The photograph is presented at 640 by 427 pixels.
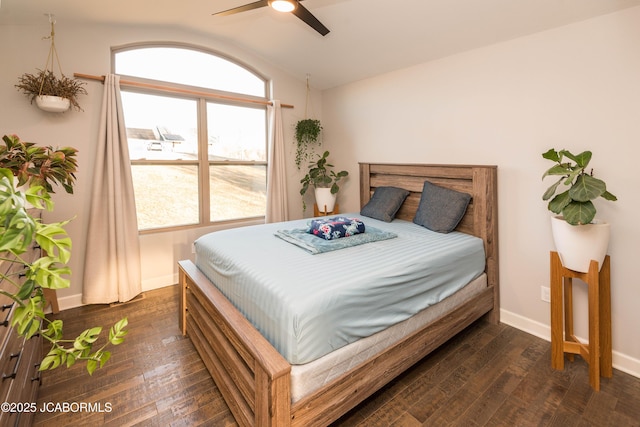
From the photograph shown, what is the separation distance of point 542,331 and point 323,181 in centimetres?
278

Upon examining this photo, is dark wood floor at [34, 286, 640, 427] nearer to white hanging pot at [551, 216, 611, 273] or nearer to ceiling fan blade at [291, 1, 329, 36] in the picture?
white hanging pot at [551, 216, 611, 273]

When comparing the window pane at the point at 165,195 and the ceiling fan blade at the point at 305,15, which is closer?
the ceiling fan blade at the point at 305,15

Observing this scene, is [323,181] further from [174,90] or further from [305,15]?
[305,15]

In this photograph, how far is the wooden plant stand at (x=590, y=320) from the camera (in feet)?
6.23

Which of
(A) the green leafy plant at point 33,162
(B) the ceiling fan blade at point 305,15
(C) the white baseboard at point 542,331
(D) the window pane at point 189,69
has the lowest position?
(C) the white baseboard at point 542,331

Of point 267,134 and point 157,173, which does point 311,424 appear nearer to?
point 157,173

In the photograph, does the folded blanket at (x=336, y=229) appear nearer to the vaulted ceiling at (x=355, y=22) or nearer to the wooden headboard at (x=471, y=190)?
the wooden headboard at (x=471, y=190)

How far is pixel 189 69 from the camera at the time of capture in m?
3.56

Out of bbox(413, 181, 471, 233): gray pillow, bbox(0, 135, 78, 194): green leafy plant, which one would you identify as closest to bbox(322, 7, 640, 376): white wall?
bbox(413, 181, 471, 233): gray pillow

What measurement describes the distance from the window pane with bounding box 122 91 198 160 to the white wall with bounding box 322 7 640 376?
225 cm

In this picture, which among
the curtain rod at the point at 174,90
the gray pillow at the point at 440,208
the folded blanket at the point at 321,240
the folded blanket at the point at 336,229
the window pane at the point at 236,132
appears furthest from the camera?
the window pane at the point at 236,132

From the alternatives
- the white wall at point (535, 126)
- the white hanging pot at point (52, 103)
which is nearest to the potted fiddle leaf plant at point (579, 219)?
the white wall at point (535, 126)

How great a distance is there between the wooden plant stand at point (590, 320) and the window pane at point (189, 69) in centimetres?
366

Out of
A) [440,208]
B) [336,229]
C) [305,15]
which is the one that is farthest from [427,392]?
[305,15]
